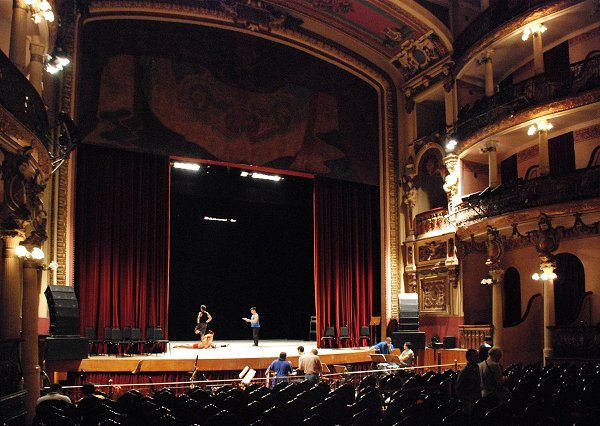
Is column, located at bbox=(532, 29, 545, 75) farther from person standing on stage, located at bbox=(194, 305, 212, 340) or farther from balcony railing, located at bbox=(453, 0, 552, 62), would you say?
person standing on stage, located at bbox=(194, 305, 212, 340)

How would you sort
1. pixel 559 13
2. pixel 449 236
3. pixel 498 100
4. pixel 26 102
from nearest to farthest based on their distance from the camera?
1. pixel 26 102
2. pixel 559 13
3. pixel 498 100
4. pixel 449 236

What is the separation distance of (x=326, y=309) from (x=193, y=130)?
786 cm

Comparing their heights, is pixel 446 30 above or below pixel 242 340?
above

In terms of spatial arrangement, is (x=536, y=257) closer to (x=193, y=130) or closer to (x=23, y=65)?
(x=193, y=130)

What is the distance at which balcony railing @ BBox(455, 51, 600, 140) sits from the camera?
627 inches

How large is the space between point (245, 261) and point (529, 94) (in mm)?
13933

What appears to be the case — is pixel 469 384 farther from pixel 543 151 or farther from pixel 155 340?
pixel 155 340

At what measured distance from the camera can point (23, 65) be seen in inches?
423

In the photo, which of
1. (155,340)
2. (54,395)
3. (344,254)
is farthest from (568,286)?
(54,395)

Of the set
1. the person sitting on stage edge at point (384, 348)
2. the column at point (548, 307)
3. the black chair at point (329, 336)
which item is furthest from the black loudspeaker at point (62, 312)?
the column at point (548, 307)

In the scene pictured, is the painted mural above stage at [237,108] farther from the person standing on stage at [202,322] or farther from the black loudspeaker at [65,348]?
the black loudspeaker at [65,348]

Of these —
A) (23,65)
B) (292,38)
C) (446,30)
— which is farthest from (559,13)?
(23,65)

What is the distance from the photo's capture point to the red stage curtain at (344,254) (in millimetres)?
22234

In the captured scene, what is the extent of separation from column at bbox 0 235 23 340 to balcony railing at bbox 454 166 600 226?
12.3 m
